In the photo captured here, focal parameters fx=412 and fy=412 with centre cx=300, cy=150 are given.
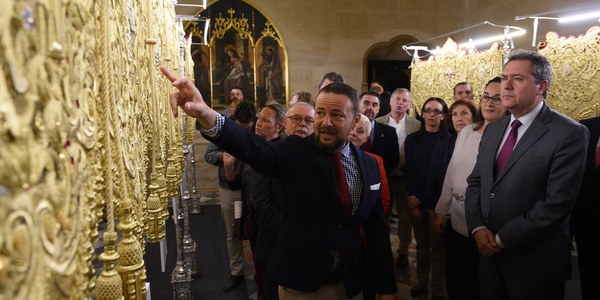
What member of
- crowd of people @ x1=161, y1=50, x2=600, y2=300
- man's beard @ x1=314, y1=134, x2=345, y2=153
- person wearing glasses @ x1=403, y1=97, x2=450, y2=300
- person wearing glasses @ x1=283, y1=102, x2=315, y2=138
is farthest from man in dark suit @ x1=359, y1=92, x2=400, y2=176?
man's beard @ x1=314, y1=134, x2=345, y2=153

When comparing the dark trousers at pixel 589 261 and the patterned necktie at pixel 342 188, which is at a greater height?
the patterned necktie at pixel 342 188

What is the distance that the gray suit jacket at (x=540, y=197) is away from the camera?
2.25 meters

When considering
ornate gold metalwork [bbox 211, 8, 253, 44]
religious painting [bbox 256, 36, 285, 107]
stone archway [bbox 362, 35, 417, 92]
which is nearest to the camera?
ornate gold metalwork [bbox 211, 8, 253, 44]

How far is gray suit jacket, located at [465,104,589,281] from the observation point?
225cm

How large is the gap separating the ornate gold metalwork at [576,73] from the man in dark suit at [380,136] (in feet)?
10.4

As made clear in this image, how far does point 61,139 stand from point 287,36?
1145cm

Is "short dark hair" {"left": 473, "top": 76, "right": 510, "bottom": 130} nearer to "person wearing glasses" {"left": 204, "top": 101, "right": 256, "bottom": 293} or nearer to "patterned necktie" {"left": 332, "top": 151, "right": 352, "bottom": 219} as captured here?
"patterned necktie" {"left": 332, "top": 151, "right": 352, "bottom": 219}

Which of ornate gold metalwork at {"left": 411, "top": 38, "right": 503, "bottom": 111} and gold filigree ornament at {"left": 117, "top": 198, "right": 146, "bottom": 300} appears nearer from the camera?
gold filigree ornament at {"left": 117, "top": 198, "right": 146, "bottom": 300}

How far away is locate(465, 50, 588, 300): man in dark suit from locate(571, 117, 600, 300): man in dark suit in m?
0.74

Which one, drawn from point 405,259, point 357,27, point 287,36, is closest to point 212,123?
point 405,259

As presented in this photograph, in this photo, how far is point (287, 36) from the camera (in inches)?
458

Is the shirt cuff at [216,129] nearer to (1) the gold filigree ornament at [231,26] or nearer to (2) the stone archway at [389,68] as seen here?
(1) the gold filigree ornament at [231,26]

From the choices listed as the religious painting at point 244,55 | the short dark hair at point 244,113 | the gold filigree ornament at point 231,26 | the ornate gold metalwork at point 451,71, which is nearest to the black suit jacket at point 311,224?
the short dark hair at point 244,113

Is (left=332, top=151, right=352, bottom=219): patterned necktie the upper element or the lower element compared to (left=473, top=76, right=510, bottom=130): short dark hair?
lower
